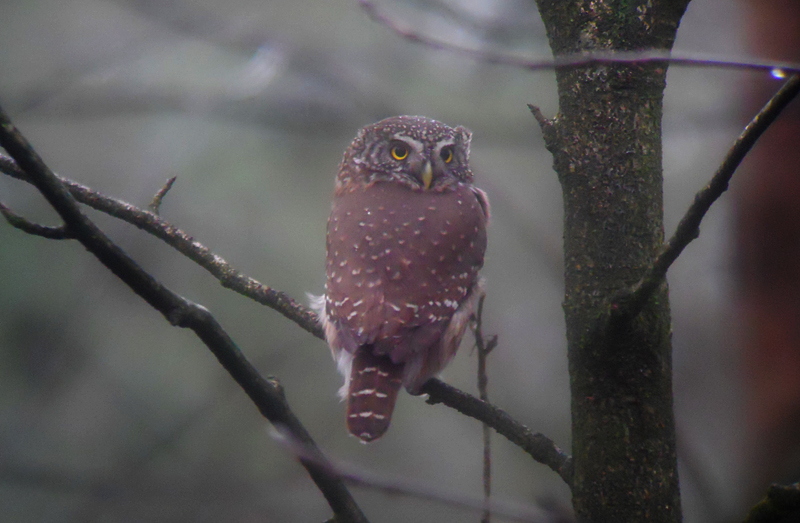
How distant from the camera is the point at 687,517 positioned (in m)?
6.29

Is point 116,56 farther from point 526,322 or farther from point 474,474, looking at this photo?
point 474,474

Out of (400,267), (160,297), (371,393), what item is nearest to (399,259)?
(400,267)

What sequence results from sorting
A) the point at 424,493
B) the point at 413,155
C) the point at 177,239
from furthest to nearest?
the point at 413,155 < the point at 177,239 < the point at 424,493

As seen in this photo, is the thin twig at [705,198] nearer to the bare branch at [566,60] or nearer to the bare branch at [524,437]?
the bare branch at [566,60]

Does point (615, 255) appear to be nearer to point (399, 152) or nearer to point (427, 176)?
point (427, 176)

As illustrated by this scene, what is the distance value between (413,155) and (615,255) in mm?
1591

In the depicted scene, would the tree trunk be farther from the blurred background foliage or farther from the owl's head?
the blurred background foliage

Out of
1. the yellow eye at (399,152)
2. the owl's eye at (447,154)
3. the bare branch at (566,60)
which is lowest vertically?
the yellow eye at (399,152)

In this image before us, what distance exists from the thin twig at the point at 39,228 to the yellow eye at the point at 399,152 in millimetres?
1882

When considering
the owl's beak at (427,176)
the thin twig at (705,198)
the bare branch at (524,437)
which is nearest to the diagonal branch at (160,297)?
the bare branch at (524,437)

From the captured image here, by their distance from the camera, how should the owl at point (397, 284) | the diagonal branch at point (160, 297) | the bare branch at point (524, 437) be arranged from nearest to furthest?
1. the diagonal branch at point (160, 297)
2. the bare branch at point (524, 437)
3. the owl at point (397, 284)

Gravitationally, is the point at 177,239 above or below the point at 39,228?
below

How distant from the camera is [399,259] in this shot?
7.68 ft

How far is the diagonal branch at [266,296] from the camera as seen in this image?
5.37ft
